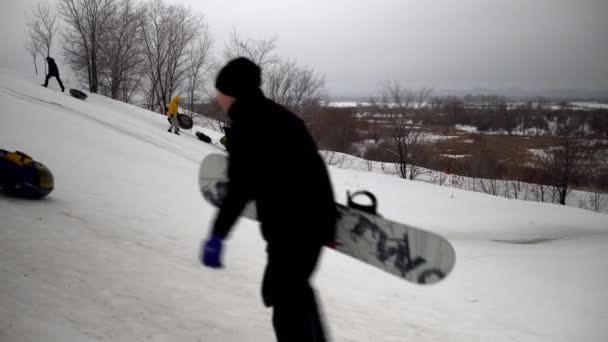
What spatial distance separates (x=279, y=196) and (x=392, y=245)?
102cm

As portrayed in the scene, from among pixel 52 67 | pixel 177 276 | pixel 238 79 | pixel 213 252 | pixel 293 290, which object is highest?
pixel 238 79

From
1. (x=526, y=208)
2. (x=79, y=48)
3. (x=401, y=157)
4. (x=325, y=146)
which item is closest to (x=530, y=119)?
(x=325, y=146)

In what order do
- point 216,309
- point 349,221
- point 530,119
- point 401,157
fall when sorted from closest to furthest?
point 349,221 < point 216,309 < point 401,157 < point 530,119

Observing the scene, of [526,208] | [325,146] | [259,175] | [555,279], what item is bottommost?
[325,146]

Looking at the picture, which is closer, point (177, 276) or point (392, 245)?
point (392, 245)

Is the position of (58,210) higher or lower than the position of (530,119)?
higher

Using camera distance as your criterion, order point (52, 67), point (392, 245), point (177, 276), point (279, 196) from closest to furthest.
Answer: point (279, 196) < point (392, 245) < point (177, 276) < point (52, 67)

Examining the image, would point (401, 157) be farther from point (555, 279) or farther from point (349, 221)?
point (349, 221)

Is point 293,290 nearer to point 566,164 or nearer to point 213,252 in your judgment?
point 213,252

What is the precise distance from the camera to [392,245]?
2.40m

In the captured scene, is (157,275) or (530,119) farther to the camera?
(530,119)

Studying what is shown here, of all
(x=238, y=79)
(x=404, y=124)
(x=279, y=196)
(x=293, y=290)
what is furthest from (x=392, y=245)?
(x=404, y=124)

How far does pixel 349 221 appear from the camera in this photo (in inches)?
96.8

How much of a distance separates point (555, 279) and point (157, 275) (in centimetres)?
630
